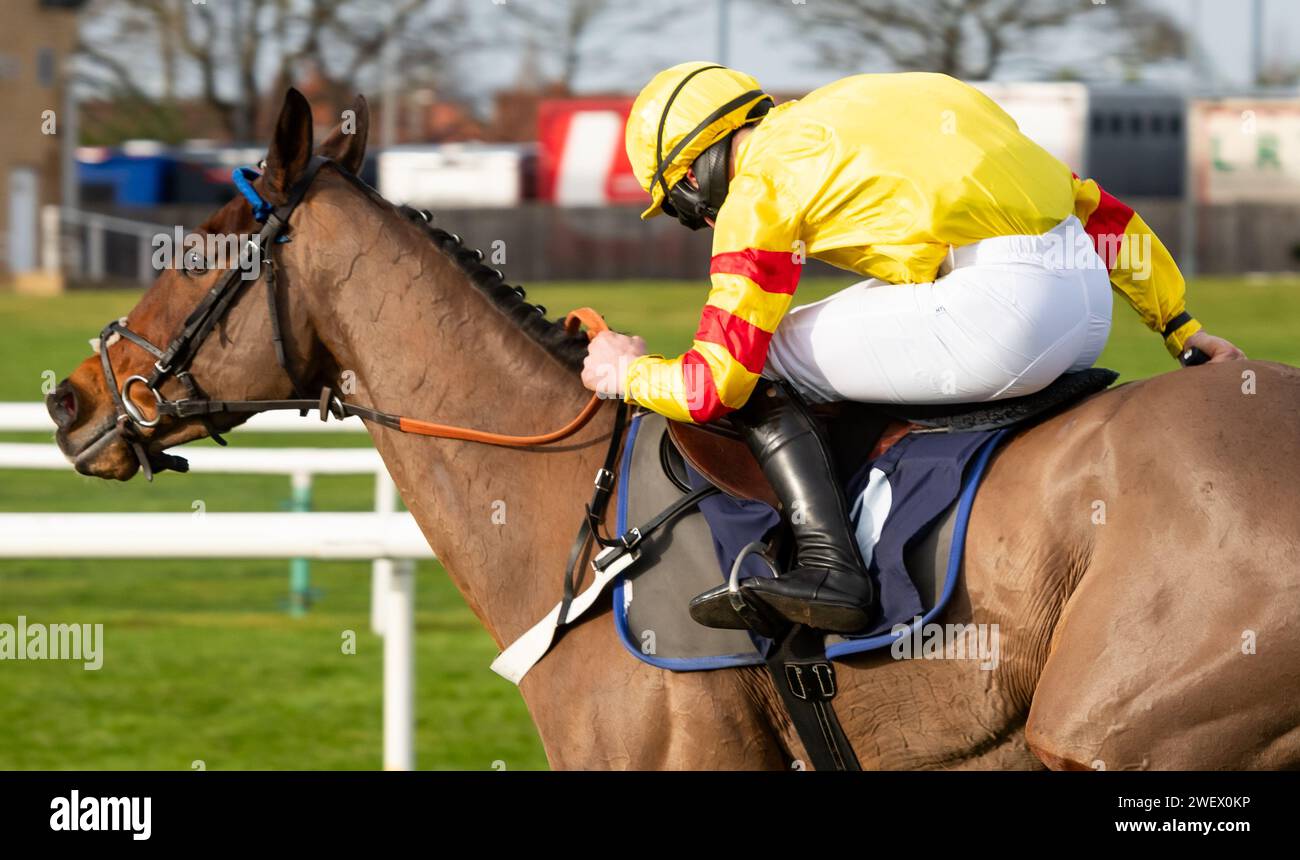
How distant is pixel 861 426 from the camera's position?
2742mm

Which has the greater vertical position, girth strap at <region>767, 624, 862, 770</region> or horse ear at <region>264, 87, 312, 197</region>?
horse ear at <region>264, 87, 312, 197</region>

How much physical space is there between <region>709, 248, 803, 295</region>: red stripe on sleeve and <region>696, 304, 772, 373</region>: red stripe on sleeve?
68mm

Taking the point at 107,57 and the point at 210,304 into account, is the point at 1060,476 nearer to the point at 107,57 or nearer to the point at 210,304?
the point at 210,304

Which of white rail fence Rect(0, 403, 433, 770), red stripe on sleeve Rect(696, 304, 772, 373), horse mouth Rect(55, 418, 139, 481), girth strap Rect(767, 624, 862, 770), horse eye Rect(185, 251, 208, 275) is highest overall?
horse eye Rect(185, 251, 208, 275)

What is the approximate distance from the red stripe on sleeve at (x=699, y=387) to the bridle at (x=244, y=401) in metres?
0.38

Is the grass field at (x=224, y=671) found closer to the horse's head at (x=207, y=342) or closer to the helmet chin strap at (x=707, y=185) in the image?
the horse's head at (x=207, y=342)

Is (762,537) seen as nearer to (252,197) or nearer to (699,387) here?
(699,387)

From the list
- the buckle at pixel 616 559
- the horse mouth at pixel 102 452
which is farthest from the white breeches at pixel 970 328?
the horse mouth at pixel 102 452

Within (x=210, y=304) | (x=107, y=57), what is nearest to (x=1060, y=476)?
(x=210, y=304)

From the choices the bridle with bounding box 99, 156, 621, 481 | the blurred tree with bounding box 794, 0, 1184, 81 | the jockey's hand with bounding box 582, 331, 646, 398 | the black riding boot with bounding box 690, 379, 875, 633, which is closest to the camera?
the black riding boot with bounding box 690, 379, 875, 633

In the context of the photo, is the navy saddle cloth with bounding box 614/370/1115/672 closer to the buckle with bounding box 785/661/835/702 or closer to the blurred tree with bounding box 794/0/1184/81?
the buckle with bounding box 785/661/835/702

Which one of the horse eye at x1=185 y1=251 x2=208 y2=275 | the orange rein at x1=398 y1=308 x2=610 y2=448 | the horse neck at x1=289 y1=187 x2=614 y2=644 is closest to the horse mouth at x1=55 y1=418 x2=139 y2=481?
the horse eye at x1=185 y1=251 x2=208 y2=275

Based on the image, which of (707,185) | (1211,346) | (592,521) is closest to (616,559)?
(592,521)

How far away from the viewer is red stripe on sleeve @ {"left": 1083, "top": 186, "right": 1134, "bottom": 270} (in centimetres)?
297
